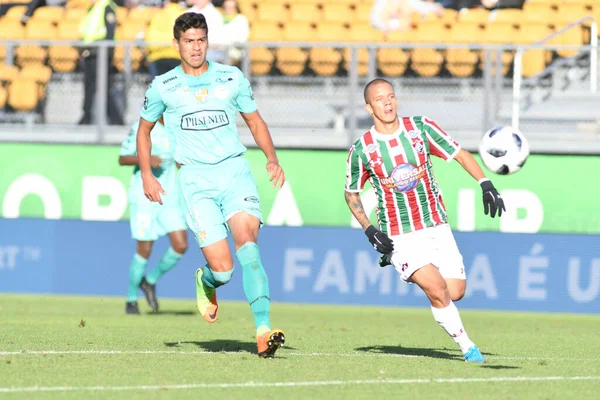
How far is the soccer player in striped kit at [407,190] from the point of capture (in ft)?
26.9

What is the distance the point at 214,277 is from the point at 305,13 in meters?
10.8

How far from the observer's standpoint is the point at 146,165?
27.9 feet

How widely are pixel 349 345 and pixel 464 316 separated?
492cm

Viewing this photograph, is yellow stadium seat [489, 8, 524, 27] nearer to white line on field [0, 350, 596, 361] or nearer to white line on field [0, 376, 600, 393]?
white line on field [0, 350, 596, 361]

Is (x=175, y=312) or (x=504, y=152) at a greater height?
(x=504, y=152)

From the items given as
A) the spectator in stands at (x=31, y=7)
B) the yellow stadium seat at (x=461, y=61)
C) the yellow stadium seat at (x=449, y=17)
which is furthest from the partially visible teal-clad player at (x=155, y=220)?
the spectator in stands at (x=31, y=7)

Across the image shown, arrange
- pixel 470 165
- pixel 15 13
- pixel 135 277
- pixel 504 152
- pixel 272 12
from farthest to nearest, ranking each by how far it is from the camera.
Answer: pixel 15 13 → pixel 272 12 → pixel 135 277 → pixel 504 152 → pixel 470 165

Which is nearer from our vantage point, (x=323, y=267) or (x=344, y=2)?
(x=323, y=267)

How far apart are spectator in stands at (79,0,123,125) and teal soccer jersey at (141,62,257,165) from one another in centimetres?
825

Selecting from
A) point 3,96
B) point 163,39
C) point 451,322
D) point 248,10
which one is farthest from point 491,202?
point 248,10

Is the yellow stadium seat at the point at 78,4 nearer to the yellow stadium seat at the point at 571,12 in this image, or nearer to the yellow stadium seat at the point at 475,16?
the yellow stadium seat at the point at 475,16

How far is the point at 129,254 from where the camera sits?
52.2ft

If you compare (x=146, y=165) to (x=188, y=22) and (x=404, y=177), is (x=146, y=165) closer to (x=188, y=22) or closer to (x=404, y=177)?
(x=188, y=22)

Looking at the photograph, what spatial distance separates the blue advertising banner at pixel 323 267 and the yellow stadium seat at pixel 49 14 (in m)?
4.46
